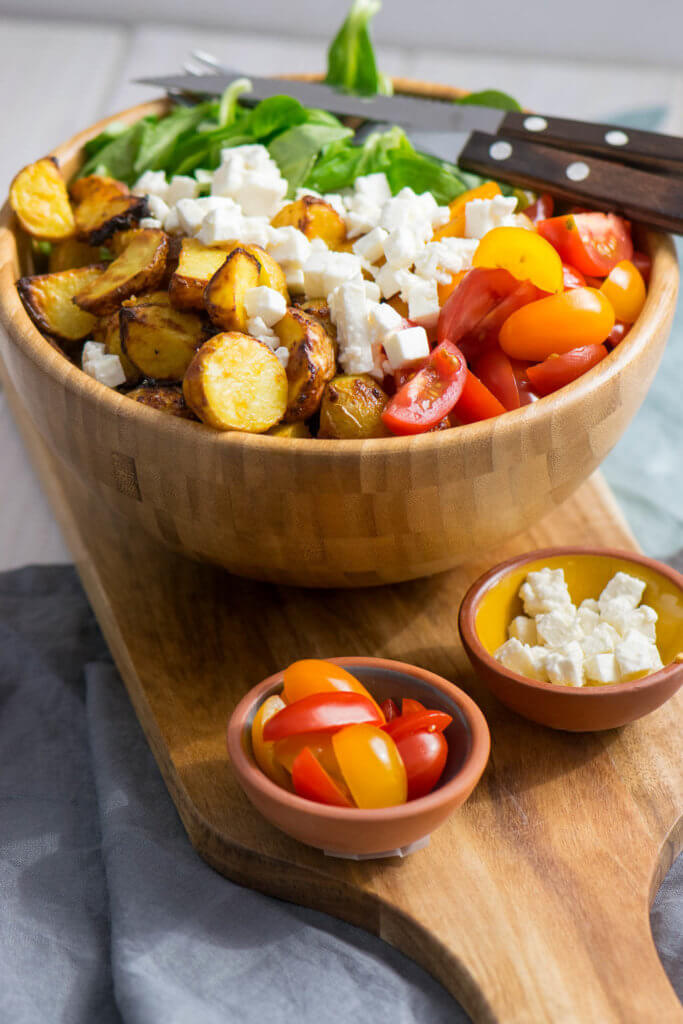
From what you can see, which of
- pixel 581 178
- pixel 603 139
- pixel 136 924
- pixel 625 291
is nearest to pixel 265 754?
pixel 136 924

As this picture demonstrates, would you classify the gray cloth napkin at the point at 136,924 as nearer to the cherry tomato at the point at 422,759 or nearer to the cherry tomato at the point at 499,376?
the cherry tomato at the point at 422,759

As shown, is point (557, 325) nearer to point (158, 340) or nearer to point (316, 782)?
point (158, 340)

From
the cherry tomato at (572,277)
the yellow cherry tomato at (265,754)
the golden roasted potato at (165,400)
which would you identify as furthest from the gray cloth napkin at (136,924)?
the cherry tomato at (572,277)

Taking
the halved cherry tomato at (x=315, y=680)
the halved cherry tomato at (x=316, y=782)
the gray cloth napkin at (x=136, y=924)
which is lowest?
the gray cloth napkin at (x=136, y=924)

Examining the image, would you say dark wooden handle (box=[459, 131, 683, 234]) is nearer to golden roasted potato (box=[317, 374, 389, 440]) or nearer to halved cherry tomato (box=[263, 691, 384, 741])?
golden roasted potato (box=[317, 374, 389, 440])

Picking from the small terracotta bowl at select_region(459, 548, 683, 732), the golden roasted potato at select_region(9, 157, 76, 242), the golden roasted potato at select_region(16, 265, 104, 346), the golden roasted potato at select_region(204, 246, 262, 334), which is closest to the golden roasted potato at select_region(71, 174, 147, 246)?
the golden roasted potato at select_region(9, 157, 76, 242)
